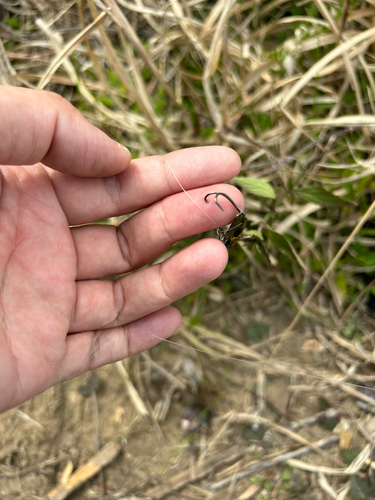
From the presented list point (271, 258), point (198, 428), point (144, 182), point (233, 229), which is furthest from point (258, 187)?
point (198, 428)

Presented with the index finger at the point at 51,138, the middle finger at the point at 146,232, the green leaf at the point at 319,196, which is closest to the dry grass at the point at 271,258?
the green leaf at the point at 319,196

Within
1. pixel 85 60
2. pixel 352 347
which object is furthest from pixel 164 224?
pixel 85 60

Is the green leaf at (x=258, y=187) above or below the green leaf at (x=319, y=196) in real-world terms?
above

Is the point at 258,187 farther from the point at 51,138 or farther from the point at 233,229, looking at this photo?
the point at 51,138

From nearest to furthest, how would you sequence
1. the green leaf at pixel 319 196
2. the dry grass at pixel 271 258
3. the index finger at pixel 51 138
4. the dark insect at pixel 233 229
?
the index finger at pixel 51 138
the dark insect at pixel 233 229
the green leaf at pixel 319 196
the dry grass at pixel 271 258

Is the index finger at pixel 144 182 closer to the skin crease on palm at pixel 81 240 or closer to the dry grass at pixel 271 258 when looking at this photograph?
the skin crease on palm at pixel 81 240

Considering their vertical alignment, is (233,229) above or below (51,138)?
below
